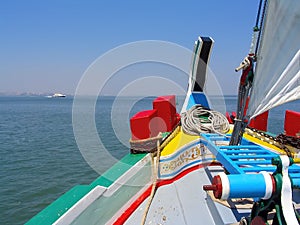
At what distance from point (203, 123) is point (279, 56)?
2.99m

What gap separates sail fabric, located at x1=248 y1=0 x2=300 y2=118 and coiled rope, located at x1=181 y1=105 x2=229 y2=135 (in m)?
2.21

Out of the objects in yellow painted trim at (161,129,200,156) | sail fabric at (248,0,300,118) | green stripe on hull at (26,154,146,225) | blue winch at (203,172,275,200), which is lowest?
green stripe on hull at (26,154,146,225)

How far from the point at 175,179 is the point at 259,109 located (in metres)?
1.97

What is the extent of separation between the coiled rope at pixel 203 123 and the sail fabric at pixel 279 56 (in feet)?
7.25

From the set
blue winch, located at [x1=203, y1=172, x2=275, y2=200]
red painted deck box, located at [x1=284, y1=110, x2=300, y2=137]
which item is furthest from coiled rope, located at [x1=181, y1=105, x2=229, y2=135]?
blue winch, located at [x1=203, y1=172, x2=275, y2=200]

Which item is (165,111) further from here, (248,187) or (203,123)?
(248,187)

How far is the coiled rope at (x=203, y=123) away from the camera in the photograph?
4.56m

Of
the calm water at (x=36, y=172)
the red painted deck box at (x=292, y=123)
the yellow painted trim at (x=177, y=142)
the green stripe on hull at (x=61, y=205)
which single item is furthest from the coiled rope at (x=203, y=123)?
the calm water at (x=36, y=172)

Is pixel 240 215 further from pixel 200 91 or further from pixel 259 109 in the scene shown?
pixel 200 91

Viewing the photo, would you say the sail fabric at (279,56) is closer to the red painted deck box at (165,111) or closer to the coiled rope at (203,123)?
the coiled rope at (203,123)

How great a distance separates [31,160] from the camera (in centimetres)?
1019

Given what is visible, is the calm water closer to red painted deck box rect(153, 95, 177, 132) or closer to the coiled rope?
red painted deck box rect(153, 95, 177, 132)

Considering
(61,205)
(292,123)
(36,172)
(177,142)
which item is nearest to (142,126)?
(177,142)

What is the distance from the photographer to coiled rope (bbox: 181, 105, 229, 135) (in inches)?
179
